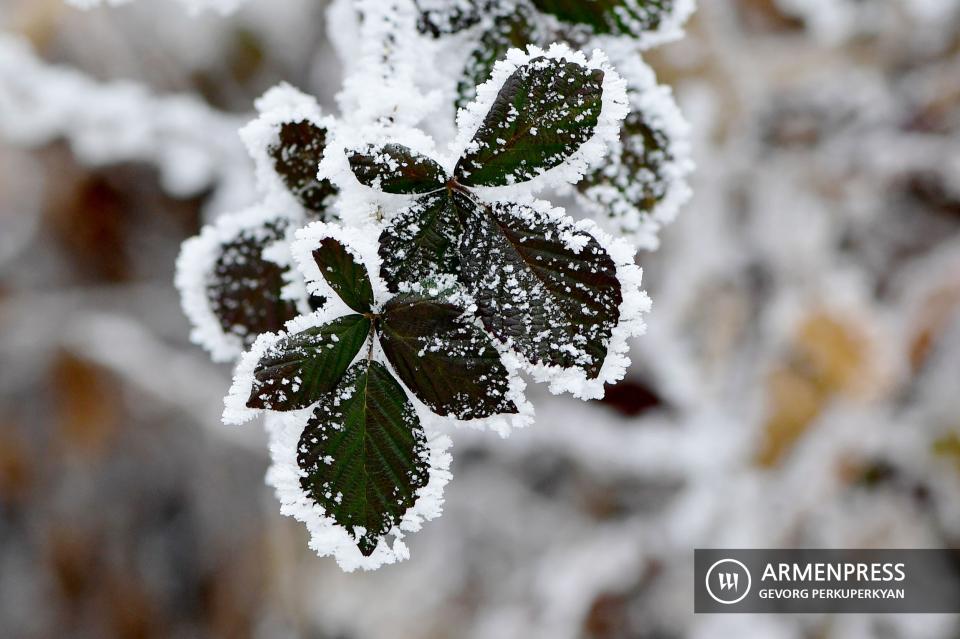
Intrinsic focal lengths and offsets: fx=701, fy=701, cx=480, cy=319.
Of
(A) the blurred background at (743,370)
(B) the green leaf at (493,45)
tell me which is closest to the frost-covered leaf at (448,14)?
(B) the green leaf at (493,45)

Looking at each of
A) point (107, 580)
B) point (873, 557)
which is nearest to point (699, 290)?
point (873, 557)

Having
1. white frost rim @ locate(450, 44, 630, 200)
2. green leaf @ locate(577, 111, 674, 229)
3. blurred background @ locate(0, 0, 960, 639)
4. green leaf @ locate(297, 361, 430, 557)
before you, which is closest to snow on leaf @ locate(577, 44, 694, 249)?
green leaf @ locate(577, 111, 674, 229)

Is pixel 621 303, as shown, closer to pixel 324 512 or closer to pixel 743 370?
pixel 324 512

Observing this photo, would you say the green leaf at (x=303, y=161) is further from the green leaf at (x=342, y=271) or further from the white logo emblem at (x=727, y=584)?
the white logo emblem at (x=727, y=584)

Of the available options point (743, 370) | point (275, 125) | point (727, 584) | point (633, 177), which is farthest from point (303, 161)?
point (743, 370)

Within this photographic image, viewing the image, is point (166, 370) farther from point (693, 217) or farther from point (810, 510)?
point (810, 510)

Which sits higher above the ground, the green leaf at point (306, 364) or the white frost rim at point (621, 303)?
the white frost rim at point (621, 303)
